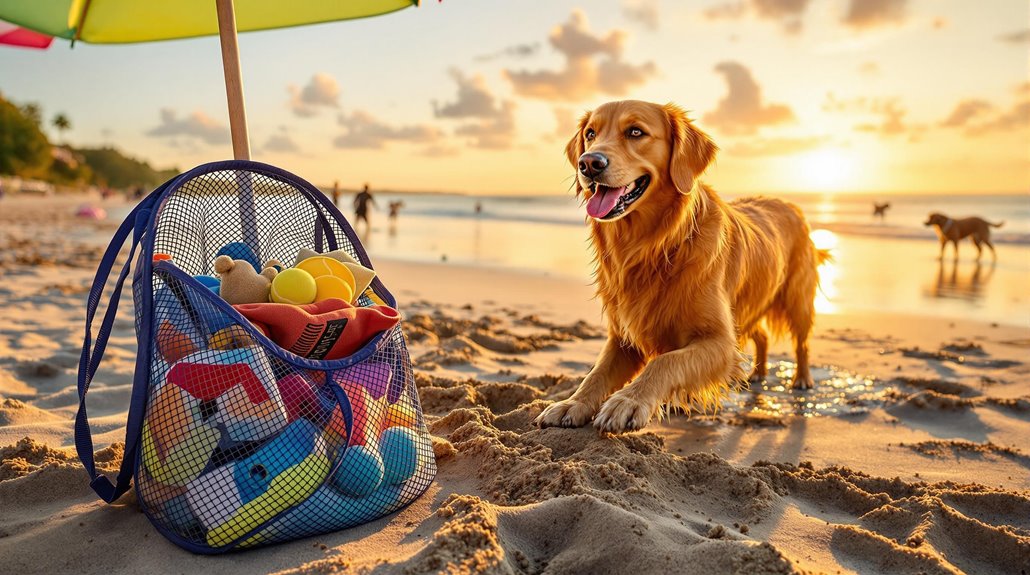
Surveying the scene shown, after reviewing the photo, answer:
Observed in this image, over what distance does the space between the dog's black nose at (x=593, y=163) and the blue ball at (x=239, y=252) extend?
1.39 meters

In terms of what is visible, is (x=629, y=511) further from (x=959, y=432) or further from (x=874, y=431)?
(x=959, y=432)

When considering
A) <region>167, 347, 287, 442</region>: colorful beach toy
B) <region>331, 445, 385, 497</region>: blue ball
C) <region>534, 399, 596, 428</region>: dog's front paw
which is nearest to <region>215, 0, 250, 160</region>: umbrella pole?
<region>167, 347, 287, 442</region>: colorful beach toy

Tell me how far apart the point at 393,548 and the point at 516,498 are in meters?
0.43

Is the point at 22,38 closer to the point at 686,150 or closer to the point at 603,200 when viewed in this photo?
the point at 603,200

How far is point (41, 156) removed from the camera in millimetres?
59188

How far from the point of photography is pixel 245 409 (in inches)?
68.2

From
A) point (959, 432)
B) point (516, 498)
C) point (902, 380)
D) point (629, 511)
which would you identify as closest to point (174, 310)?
point (516, 498)

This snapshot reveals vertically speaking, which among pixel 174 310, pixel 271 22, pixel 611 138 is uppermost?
pixel 271 22

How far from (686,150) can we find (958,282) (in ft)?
24.4

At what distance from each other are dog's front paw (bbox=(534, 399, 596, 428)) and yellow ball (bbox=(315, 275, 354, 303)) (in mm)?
990

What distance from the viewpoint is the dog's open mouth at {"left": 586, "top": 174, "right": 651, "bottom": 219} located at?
2.91 metres

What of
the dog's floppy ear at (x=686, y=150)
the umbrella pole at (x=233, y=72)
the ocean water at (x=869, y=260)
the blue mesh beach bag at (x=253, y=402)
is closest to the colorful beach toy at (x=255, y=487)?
the blue mesh beach bag at (x=253, y=402)

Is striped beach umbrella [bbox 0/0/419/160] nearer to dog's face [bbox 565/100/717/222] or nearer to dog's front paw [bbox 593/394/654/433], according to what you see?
dog's face [bbox 565/100/717/222]

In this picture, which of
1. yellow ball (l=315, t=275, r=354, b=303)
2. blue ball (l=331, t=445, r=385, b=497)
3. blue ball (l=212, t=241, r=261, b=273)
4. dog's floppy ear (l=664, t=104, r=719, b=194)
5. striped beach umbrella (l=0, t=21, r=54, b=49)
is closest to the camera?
blue ball (l=331, t=445, r=385, b=497)
